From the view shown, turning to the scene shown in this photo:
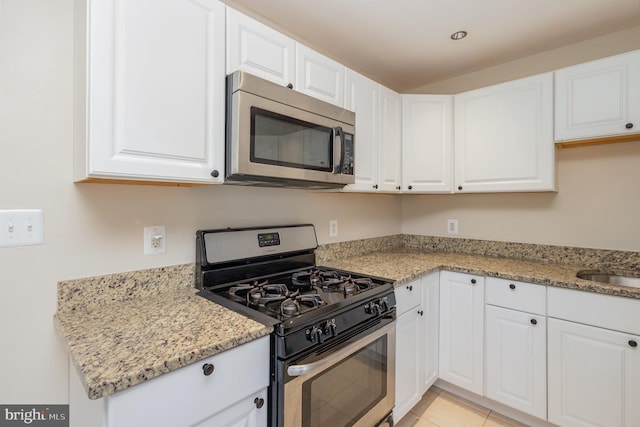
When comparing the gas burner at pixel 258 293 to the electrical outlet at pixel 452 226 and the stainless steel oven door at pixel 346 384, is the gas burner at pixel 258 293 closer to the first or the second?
the stainless steel oven door at pixel 346 384

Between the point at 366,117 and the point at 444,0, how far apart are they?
0.71 m

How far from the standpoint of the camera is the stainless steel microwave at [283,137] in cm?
124

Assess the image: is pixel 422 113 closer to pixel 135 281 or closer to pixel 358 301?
pixel 358 301

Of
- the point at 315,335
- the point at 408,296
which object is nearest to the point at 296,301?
the point at 315,335

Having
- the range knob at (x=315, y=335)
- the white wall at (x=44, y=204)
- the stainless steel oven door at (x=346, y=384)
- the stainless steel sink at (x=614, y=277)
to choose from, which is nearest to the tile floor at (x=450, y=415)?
the stainless steel oven door at (x=346, y=384)

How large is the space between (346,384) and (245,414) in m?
0.48

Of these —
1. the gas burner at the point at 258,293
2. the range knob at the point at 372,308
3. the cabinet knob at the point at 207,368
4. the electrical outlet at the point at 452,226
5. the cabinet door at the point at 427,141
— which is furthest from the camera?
the electrical outlet at the point at 452,226

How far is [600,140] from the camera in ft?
6.15

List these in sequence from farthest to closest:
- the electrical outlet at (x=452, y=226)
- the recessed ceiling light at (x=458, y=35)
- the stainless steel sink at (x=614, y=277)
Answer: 1. the electrical outlet at (x=452, y=226)
2. the recessed ceiling light at (x=458, y=35)
3. the stainless steel sink at (x=614, y=277)

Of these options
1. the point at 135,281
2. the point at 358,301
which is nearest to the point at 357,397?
the point at 358,301

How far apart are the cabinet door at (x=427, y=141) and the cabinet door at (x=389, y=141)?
0.19 feet

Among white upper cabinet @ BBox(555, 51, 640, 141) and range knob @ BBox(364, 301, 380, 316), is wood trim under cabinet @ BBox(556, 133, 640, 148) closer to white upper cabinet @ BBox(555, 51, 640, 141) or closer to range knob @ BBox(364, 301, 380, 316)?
white upper cabinet @ BBox(555, 51, 640, 141)

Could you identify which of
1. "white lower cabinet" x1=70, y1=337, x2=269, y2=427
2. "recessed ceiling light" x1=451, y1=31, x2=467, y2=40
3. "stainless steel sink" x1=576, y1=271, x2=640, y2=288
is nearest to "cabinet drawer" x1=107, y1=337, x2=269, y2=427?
"white lower cabinet" x1=70, y1=337, x2=269, y2=427

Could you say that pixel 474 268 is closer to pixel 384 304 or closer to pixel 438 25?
pixel 384 304
